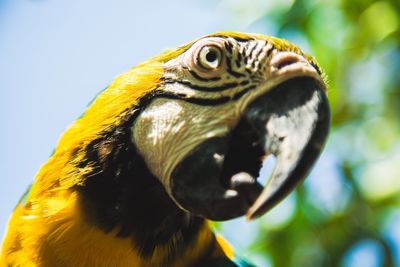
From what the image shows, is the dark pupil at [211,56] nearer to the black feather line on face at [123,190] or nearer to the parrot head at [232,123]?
the parrot head at [232,123]

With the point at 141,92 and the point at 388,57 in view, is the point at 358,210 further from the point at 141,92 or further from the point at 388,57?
the point at 141,92

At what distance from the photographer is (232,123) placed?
6.07ft

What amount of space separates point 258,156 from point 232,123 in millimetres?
117

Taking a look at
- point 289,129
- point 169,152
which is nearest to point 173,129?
point 169,152

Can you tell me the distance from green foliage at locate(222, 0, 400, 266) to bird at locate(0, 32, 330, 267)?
45.2 inches

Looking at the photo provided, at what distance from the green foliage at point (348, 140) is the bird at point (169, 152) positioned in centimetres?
115

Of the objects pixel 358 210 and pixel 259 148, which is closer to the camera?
pixel 259 148

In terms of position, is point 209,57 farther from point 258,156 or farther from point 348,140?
point 348,140

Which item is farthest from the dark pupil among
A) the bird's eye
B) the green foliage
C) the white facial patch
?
the green foliage

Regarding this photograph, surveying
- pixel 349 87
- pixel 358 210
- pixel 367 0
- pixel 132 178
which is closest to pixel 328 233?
pixel 358 210

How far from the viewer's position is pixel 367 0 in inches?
122

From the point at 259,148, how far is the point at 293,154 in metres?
0.17

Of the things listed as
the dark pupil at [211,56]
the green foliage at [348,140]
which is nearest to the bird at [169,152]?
the dark pupil at [211,56]

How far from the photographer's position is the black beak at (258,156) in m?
1.69
